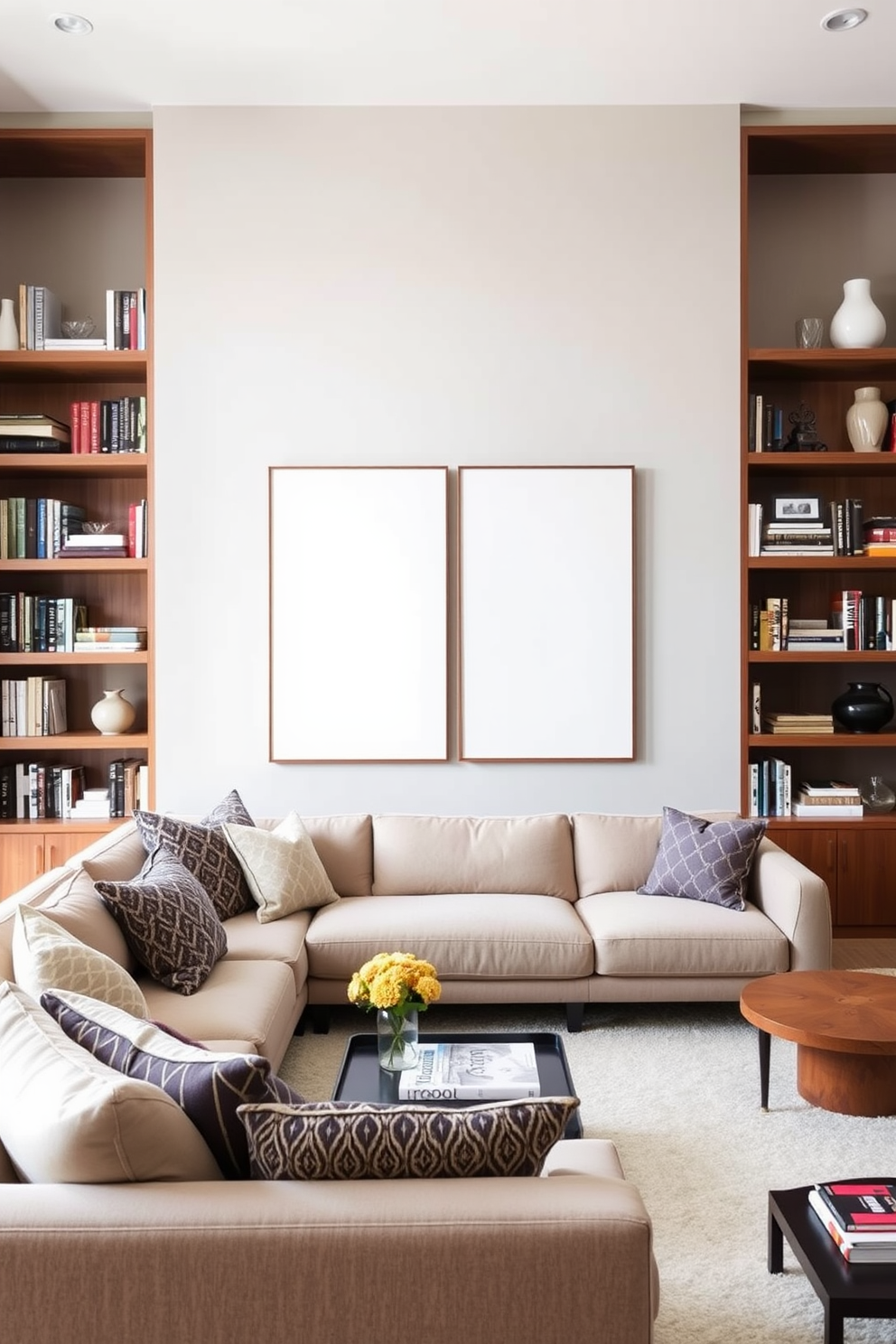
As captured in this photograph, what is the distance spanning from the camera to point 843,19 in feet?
12.0

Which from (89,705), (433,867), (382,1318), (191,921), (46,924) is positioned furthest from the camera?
(89,705)

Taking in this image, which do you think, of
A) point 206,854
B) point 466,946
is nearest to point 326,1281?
point 466,946

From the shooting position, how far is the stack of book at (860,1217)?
1.82m

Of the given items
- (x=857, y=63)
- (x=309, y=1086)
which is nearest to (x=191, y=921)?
(x=309, y=1086)

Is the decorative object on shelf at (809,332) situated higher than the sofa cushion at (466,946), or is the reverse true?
the decorative object on shelf at (809,332)

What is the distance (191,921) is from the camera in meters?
2.92

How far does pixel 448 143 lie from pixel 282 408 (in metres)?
1.28

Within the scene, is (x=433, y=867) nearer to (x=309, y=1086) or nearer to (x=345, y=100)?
(x=309, y=1086)

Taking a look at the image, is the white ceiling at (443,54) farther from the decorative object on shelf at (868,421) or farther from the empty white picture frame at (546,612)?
the empty white picture frame at (546,612)

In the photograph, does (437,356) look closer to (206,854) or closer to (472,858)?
(472,858)

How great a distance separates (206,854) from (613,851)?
1522mm

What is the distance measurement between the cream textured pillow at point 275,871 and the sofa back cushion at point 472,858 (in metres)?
0.36

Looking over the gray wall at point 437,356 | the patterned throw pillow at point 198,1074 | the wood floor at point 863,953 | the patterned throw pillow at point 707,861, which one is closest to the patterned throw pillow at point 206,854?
the gray wall at point 437,356

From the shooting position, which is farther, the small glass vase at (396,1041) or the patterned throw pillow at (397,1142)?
the small glass vase at (396,1041)
